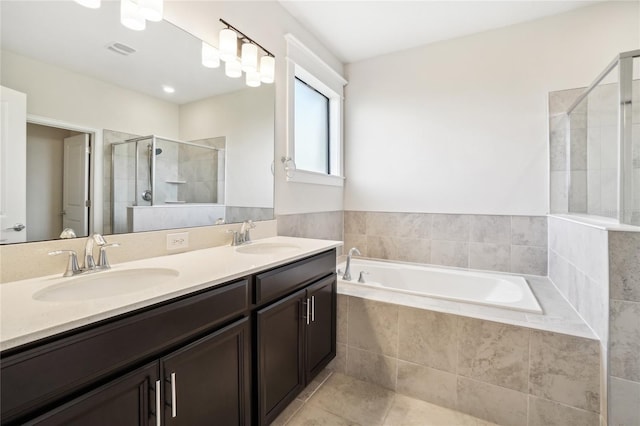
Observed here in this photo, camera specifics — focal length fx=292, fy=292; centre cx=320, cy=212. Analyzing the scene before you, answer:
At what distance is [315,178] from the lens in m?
2.62

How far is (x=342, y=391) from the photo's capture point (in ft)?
5.97

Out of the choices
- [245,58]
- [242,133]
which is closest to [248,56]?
[245,58]

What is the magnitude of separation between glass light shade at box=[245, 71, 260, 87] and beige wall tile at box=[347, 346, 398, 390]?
1.90 metres

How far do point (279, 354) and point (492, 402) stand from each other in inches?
47.0

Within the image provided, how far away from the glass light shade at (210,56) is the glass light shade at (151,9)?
329mm

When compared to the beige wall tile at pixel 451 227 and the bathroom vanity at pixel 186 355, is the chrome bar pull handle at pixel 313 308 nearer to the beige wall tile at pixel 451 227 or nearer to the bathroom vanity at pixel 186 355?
the bathroom vanity at pixel 186 355

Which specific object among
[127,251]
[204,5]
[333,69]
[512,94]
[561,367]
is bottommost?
[561,367]

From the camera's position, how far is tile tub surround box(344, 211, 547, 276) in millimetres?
2434

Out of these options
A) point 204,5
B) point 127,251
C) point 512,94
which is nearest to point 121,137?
point 127,251

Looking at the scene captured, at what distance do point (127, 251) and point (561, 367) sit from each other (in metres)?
2.15

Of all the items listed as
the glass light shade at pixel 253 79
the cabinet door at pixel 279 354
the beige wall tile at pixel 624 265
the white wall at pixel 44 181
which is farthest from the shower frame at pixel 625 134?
the white wall at pixel 44 181

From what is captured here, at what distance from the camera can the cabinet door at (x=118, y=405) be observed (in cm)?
69

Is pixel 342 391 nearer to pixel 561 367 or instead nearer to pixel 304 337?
pixel 304 337

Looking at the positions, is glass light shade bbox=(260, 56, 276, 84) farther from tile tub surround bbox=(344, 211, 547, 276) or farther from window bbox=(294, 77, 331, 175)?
tile tub surround bbox=(344, 211, 547, 276)
